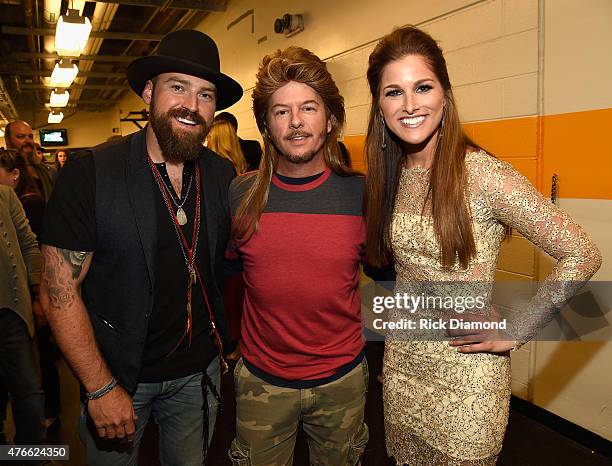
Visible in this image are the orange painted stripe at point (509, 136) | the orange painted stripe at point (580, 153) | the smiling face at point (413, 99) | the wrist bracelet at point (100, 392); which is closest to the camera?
the smiling face at point (413, 99)

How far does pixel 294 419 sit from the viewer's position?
1.65 m

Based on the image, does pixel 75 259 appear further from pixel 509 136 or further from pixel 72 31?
pixel 72 31

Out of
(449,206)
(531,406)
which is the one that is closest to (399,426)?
(449,206)

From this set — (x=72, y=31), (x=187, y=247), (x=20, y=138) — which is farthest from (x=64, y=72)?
(x=187, y=247)

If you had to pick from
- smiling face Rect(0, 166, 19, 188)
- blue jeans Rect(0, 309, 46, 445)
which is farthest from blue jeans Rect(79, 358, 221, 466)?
smiling face Rect(0, 166, 19, 188)

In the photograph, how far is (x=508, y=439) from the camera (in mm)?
2775

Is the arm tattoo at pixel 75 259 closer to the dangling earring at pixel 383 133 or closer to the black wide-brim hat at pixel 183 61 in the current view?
the black wide-brim hat at pixel 183 61

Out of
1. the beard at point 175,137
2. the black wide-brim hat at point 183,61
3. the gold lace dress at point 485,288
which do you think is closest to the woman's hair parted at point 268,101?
the black wide-brim hat at point 183,61

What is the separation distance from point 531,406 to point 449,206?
2.23m

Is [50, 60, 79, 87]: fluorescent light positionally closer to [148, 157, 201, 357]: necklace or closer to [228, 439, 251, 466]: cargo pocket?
[148, 157, 201, 357]: necklace

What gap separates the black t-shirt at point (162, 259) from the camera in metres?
1.44

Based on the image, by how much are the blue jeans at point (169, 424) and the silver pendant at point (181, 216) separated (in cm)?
57

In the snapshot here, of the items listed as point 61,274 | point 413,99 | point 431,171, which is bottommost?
point 61,274

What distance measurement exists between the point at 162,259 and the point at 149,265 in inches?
2.7
